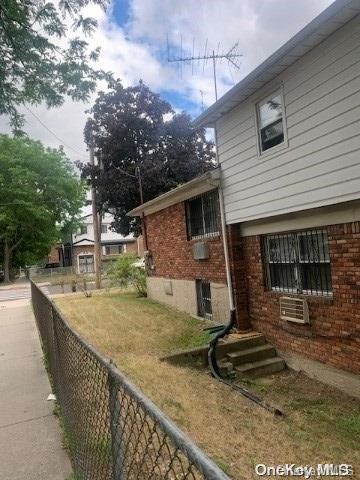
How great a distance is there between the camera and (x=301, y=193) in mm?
6949

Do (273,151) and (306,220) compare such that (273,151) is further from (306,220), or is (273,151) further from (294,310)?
(294,310)

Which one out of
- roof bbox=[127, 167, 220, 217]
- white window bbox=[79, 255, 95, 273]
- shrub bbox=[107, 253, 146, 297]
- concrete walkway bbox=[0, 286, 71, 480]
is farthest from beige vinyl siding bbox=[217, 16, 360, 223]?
white window bbox=[79, 255, 95, 273]

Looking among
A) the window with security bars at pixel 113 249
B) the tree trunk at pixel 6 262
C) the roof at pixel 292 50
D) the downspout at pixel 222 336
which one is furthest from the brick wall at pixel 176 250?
the window with security bars at pixel 113 249

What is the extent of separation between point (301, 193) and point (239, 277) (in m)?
2.77

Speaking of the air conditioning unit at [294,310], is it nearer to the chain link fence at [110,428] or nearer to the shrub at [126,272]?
the chain link fence at [110,428]

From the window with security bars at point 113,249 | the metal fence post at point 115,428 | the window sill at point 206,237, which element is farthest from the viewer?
the window with security bars at point 113,249

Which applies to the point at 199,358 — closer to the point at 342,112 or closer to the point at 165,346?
the point at 165,346

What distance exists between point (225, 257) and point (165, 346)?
7.79ft

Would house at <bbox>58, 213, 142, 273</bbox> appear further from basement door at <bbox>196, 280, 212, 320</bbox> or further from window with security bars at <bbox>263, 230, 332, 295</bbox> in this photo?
window with security bars at <bbox>263, 230, 332, 295</bbox>

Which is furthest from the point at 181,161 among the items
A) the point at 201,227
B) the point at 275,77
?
the point at 275,77

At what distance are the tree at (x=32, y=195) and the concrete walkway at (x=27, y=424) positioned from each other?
108 feet

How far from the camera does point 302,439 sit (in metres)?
4.92

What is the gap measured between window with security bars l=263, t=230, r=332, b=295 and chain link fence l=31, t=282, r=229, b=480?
449cm

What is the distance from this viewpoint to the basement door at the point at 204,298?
11.2m
